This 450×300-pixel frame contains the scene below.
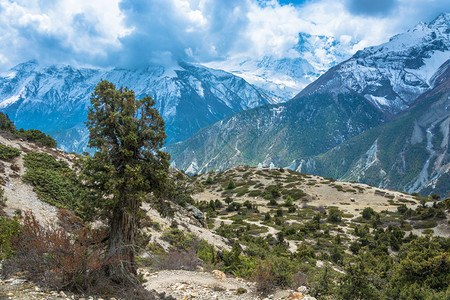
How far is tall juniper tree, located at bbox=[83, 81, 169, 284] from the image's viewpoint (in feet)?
33.3

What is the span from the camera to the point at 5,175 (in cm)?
2084

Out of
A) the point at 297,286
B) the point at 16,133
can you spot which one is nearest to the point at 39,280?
the point at 297,286

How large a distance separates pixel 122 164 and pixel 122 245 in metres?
3.21

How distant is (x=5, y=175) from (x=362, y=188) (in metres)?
75.6

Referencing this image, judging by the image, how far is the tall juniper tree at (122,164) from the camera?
10141mm

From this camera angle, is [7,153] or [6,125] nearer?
[7,153]

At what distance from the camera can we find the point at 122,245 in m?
10.4

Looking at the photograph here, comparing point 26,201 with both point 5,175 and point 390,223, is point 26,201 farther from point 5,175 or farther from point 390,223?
point 390,223

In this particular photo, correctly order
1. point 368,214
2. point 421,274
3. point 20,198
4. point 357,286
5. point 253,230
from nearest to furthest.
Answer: point 357,286 < point 421,274 < point 20,198 < point 253,230 < point 368,214

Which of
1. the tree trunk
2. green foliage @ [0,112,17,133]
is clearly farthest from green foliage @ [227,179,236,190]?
the tree trunk

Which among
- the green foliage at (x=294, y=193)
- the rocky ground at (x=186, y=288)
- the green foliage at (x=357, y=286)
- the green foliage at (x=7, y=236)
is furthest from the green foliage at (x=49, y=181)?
the green foliage at (x=294, y=193)

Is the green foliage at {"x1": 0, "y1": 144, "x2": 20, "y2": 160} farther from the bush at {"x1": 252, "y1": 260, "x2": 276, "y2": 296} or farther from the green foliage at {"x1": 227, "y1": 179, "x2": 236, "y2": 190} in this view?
the green foliage at {"x1": 227, "y1": 179, "x2": 236, "y2": 190}

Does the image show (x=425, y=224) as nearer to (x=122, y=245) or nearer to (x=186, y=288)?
(x=186, y=288)

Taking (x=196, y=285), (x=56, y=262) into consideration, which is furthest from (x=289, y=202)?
(x=56, y=262)
